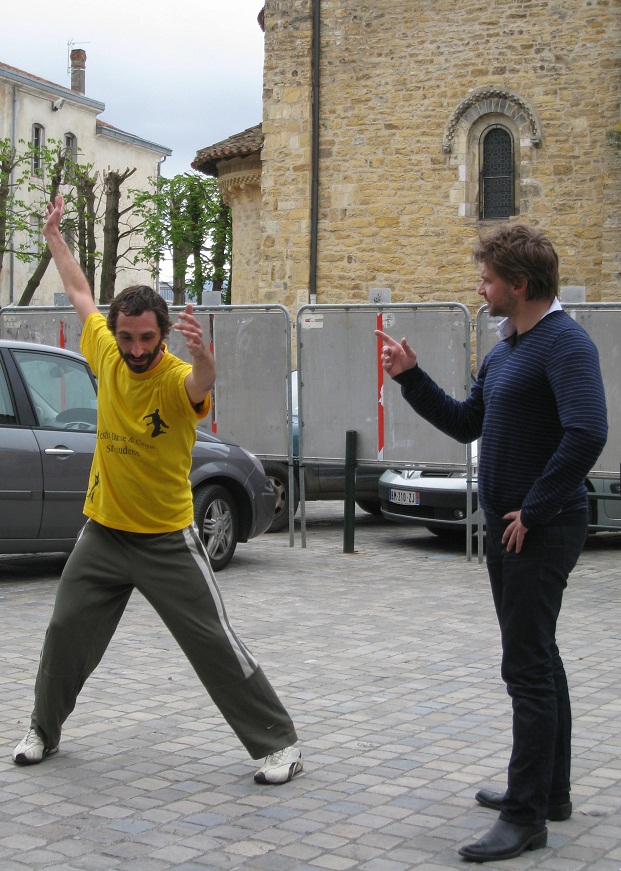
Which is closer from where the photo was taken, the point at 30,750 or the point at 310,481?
the point at 30,750

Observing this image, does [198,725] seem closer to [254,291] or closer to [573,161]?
[573,161]

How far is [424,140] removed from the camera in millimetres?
25094

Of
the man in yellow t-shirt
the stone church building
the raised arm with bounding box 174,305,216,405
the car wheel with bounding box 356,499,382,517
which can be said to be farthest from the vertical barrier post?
the stone church building

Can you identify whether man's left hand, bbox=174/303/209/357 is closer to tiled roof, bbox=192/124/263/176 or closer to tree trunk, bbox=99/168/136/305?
tree trunk, bbox=99/168/136/305

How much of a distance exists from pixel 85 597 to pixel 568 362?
82.1 inches

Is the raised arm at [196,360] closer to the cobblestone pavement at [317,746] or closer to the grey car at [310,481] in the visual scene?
the cobblestone pavement at [317,746]

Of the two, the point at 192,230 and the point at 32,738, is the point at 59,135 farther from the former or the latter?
the point at 32,738

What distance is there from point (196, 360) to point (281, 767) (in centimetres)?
160

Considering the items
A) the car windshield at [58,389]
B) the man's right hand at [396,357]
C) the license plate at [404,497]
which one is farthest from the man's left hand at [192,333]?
the license plate at [404,497]

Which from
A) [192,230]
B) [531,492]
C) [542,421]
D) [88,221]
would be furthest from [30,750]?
[192,230]

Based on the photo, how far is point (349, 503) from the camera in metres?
12.2

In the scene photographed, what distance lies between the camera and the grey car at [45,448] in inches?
380

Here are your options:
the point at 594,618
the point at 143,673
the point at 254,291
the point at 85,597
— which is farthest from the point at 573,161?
the point at 85,597

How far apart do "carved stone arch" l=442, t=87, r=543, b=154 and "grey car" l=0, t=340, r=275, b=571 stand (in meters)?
15.5
